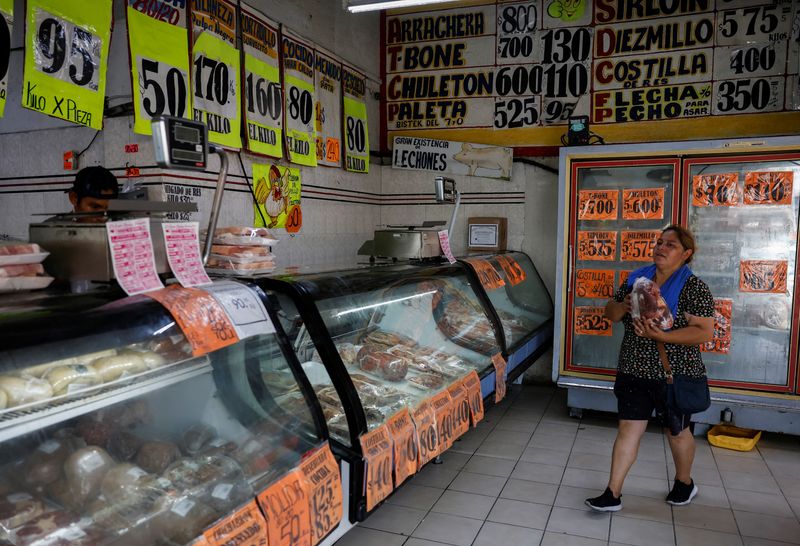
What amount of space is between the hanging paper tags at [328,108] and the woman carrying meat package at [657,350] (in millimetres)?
3079

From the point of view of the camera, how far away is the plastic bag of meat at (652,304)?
10.5 ft

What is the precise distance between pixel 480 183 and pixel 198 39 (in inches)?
135

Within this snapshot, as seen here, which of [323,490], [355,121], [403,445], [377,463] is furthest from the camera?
[355,121]

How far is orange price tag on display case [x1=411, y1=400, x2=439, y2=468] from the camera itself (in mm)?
2697

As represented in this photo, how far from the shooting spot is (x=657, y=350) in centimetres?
333

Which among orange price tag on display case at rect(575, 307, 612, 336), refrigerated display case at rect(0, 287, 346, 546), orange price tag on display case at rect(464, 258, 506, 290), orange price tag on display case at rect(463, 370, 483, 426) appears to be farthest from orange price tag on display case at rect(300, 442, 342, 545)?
orange price tag on display case at rect(575, 307, 612, 336)

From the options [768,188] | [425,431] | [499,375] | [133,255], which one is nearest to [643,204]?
[768,188]

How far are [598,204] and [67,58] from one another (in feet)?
13.2

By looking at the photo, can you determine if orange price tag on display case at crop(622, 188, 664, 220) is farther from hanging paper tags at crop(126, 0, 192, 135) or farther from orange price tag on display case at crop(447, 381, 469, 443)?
hanging paper tags at crop(126, 0, 192, 135)

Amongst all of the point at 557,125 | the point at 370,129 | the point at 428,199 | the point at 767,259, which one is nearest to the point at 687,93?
the point at 557,125

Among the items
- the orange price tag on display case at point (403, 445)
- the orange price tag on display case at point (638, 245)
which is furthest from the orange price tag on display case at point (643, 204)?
the orange price tag on display case at point (403, 445)

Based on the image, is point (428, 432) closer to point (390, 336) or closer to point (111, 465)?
point (390, 336)

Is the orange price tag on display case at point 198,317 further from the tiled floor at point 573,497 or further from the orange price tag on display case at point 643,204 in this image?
the orange price tag on display case at point 643,204

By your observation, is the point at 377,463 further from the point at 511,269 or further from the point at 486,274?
the point at 511,269
